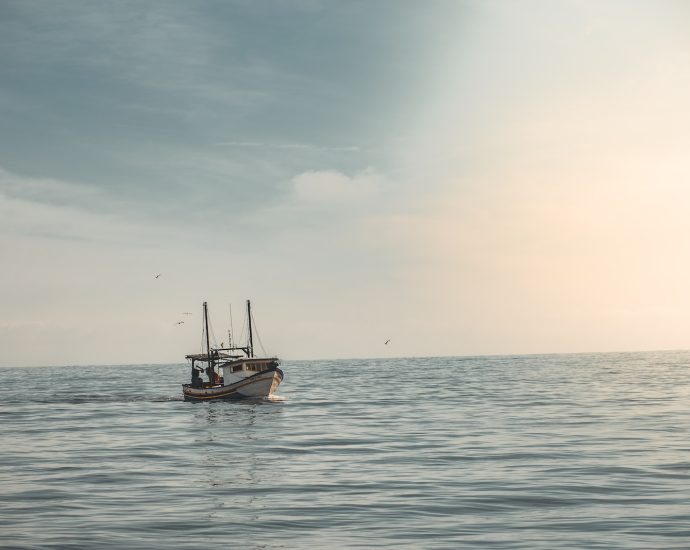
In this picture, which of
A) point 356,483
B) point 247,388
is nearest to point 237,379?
point 247,388

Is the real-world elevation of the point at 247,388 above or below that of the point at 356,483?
above

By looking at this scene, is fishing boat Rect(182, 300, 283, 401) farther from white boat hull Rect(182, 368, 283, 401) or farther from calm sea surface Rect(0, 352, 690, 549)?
calm sea surface Rect(0, 352, 690, 549)

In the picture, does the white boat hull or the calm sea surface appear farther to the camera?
the white boat hull

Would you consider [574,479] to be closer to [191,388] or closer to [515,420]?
[515,420]

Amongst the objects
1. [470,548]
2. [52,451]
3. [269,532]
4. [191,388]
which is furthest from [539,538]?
[191,388]

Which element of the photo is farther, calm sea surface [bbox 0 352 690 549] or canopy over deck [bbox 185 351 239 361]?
canopy over deck [bbox 185 351 239 361]

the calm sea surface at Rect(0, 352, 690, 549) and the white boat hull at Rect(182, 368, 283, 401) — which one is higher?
the white boat hull at Rect(182, 368, 283, 401)

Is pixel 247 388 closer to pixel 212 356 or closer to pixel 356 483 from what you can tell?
pixel 212 356

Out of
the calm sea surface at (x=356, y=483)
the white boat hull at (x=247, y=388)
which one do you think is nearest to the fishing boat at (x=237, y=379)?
the white boat hull at (x=247, y=388)

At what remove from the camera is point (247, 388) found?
78.8m

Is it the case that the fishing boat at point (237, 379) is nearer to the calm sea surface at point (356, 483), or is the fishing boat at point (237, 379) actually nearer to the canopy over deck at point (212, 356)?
the canopy over deck at point (212, 356)

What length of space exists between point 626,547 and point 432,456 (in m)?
16.4

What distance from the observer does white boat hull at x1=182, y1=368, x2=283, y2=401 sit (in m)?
78.5

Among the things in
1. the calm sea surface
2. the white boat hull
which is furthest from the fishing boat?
the calm sea surface
